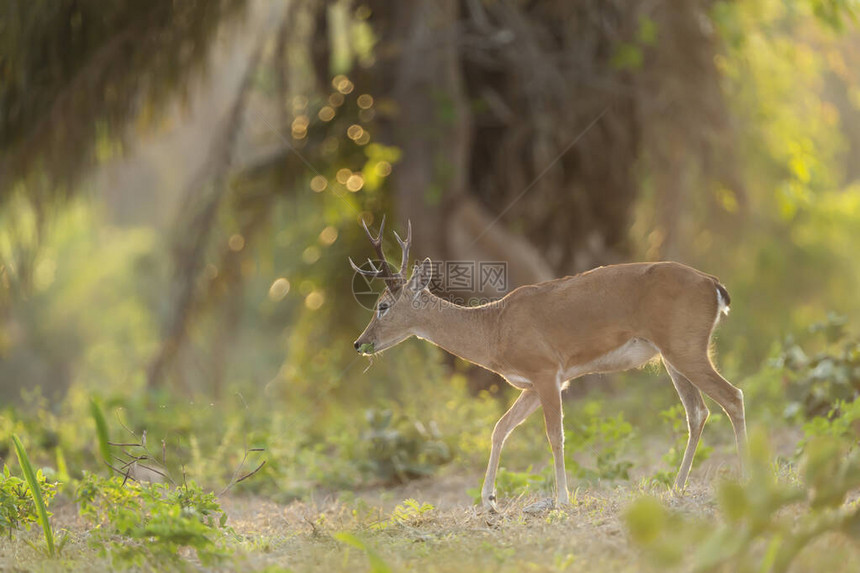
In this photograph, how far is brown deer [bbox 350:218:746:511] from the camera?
5.87 meters

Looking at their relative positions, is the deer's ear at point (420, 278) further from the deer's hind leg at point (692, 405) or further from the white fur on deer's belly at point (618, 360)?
the deer's hind leg at point (692, 405)

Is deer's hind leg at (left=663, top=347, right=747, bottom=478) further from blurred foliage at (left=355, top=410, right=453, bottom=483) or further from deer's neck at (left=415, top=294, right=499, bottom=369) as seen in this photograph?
blurred foliage at (left=355, top=410, right=453, bottom=483)

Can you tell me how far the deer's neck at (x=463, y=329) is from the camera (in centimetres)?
641

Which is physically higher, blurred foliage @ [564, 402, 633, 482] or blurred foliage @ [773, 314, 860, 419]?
blurred foliage @ [564, 402, 633, 482]

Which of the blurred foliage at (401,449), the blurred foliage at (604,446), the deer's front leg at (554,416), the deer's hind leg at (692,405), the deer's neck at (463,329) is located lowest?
the blurred foliage at (401,449)

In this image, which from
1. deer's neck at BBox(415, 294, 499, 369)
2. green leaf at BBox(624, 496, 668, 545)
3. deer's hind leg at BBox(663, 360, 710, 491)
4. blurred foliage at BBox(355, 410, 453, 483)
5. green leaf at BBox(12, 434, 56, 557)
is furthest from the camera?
blurred foliage at BBox(355, 410, 453, 483)

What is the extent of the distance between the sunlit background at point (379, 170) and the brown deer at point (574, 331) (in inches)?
86.3

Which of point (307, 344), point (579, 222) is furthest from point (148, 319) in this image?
point (579, 222)

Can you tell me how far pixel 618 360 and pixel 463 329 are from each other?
1.08 m

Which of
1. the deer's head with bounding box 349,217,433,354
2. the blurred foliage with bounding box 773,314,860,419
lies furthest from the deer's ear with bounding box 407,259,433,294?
the blurred foliage with bounding box 773,314,860,419

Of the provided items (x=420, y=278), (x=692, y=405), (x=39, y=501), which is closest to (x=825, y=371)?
(x=692, y=405)

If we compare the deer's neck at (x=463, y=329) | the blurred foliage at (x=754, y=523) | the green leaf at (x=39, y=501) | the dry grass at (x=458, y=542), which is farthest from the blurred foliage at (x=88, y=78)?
the blurred foliage at (x=754, y=523)

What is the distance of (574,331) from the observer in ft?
19.9

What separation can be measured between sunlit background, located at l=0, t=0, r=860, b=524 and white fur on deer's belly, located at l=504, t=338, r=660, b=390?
8.38 ft
